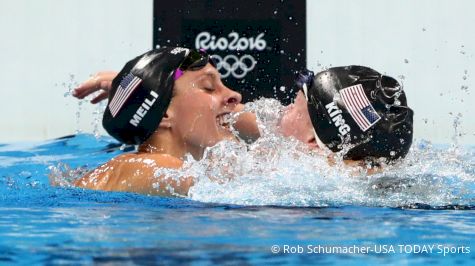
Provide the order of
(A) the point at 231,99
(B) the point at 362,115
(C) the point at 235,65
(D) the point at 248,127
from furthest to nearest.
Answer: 1. (C) the point at 235,65
2. (D) the point at 248,127
3. (A) the point at 231,99
4. (B) the point at 362,115

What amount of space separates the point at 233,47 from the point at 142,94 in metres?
1.93

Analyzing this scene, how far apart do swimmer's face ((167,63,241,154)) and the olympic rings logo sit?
1.73m

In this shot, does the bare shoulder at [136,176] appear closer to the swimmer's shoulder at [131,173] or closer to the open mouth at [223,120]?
the swimmer's shoulder at [131,173]

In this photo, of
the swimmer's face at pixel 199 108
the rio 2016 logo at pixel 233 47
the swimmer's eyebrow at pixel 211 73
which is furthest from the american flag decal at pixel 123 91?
the rio 2016 logo at pixel 233 47

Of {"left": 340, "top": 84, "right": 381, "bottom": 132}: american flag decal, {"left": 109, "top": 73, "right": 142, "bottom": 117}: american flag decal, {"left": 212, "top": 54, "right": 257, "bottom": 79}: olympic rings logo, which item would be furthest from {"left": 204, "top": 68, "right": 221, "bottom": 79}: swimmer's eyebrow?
{"left": 212, "top": 54, "right": 257, "bottom": 79}: olympic rings logo

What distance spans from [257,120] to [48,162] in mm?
1159

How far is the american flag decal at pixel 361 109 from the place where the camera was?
355cm

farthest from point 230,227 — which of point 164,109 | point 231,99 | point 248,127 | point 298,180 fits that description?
point 248,127

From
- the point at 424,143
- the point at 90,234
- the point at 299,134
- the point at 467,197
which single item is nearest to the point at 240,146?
the point at 299,134

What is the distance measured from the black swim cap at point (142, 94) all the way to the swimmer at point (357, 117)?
0.49m

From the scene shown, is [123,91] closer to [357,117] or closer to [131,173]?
[131,173]

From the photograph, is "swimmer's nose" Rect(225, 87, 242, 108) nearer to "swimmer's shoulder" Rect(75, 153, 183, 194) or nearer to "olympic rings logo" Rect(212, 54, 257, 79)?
"swimmer's shoulder" Rect(75, 153, 183, 194)

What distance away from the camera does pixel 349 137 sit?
3566mm

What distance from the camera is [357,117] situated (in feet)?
11.7
